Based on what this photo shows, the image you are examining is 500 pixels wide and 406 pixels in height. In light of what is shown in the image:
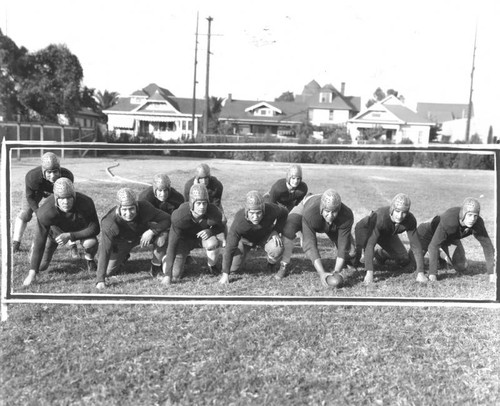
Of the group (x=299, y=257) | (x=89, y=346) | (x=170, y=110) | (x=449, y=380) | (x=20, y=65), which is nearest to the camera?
(x=449, y=380)

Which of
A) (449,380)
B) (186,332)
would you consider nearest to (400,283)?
(449,380)

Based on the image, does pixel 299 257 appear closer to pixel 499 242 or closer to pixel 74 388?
pixel 499 242

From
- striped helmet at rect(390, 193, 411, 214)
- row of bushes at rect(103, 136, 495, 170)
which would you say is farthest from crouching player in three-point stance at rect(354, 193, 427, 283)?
row of bushes at rect(103, 136, 495, 170)

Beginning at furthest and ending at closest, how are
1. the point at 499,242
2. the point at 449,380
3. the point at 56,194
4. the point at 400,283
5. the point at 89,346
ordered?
1. the point at 400,283
2. the point at 56,194
3. the point at 499,242
4. the point at 89,346
5. the point at 449,380

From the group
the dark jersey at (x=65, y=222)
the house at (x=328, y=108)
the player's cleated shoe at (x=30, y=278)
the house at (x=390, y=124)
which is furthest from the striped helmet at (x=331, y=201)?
the house at (x=328, y=108)

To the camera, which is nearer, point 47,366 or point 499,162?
point 47,366

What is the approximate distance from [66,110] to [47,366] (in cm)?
2360

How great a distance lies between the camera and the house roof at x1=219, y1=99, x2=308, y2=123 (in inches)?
2157

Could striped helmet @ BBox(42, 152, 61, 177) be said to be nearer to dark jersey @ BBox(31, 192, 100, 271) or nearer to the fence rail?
dark jersey @ BBox(31, 192, 100, 271)

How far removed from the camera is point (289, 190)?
746 centimetres

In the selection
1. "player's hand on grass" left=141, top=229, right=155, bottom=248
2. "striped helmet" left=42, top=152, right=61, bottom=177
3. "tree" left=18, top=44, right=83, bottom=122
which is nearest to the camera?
"player's hand on grass" left=141, top=229, right=155, bottom=248

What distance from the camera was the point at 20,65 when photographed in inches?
928

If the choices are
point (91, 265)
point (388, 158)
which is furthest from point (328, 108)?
point (91, 265)

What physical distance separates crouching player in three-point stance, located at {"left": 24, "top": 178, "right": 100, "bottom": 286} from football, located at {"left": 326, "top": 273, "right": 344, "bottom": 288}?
9.07 ft
